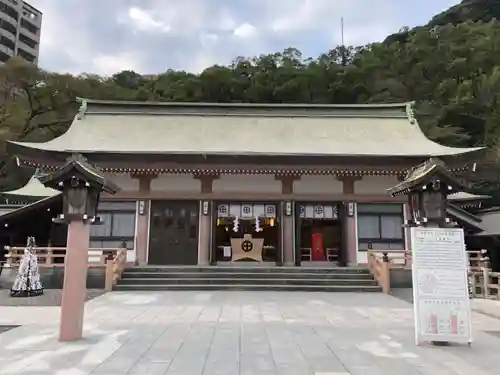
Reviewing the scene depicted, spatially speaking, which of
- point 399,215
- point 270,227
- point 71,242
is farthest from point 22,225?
point 399,215

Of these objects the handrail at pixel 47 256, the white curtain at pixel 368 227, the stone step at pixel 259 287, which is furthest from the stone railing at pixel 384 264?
the handrail at pixel 47 256

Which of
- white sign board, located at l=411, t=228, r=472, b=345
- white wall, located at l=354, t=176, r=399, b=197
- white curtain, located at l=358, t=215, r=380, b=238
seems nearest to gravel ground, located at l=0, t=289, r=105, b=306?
A: white sign board, located at l=411, t=228, r=472, b=345

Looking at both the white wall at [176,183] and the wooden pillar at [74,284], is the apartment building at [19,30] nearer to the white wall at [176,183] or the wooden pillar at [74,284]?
the white wall at [176,183]

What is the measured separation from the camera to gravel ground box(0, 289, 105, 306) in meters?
8.90

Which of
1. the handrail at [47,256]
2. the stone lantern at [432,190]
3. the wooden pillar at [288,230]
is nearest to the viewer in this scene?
the stone lantern at [432,190]

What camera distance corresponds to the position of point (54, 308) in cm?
832

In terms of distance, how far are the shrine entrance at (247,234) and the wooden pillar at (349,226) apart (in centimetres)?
220

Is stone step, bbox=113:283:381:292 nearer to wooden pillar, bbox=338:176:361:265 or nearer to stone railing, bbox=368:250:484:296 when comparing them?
stone railing, bbox=368:250:484:296

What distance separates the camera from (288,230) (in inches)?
539

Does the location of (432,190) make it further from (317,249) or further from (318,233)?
(318,233)

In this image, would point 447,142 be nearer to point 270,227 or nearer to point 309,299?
point 270,227

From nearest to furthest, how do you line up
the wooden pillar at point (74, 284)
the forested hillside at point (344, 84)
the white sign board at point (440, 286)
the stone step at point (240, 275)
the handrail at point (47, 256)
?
the white sign board at point (440, 286), the wooden pillar at point (74, 284), the handrail at point (47, 256), the stone step at point (240, 275), the forested hillside at point (344, 84)

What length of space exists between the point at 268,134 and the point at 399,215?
581 centimetres

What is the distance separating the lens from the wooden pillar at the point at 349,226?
13.5 metres
